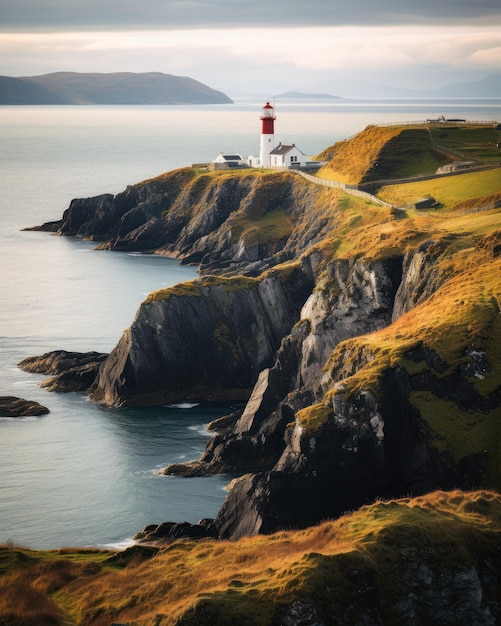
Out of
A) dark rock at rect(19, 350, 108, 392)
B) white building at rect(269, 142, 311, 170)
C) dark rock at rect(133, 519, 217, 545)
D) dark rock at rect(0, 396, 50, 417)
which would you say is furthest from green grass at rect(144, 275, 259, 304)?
white building at rect(269, 142, 311, 170)

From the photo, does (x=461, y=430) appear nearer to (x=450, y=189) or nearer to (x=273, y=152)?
(x=450, y=189)

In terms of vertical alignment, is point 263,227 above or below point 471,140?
below

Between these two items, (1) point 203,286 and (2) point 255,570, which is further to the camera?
(1) point 203,286

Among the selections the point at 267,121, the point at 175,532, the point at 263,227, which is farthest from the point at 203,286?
the point at 267,121

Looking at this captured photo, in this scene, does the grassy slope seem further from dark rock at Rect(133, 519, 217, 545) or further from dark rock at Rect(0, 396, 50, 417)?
dark rock at Rect(0, 396, 50, 417)

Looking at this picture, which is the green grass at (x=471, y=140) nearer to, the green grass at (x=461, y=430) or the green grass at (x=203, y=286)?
the green grass at (x=203, y=286)

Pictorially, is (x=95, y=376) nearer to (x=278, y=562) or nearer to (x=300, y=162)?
(x=278, y=562)
